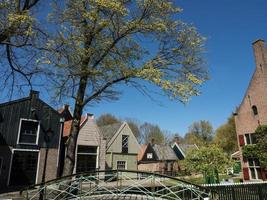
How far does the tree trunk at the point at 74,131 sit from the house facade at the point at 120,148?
21.4m

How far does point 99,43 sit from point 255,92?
16.4 meters

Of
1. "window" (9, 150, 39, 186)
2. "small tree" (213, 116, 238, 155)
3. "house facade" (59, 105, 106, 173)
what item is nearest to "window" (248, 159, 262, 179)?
"house facade" (59, 105, 106, 173)

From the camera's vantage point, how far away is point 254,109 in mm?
23516

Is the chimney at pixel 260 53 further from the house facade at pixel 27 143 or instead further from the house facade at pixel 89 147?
the house facade at pixel 27 143

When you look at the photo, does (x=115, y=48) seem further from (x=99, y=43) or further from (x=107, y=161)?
(x=107, y=161)

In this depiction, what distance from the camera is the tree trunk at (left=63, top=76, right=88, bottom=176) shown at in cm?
1193

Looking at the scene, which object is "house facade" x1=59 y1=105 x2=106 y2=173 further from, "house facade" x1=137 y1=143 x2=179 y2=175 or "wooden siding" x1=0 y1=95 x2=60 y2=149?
"house facade" x1=137 y1=143 x2=179 y2=175

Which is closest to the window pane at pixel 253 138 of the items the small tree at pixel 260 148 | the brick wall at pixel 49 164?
the small tree at pixel 260 148

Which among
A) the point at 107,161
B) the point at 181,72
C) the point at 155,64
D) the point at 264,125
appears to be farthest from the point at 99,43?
the point at 107,161

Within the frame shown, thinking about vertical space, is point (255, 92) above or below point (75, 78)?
above

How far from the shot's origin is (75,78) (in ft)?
39.8

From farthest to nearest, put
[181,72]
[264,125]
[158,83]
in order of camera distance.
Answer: [264,125] → [181,72] → [158,83]

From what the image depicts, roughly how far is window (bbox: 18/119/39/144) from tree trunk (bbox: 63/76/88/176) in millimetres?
13996

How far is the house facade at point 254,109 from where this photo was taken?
2248cm
